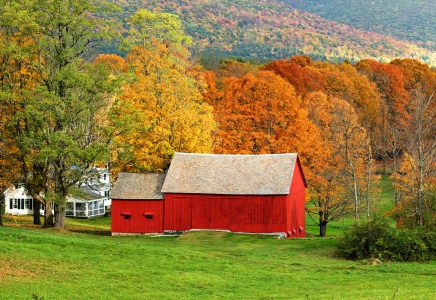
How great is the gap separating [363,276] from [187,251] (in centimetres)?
911

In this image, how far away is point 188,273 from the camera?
96.4 ft

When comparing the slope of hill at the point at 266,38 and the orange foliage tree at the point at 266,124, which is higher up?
the slope of hill at the point at 266,38

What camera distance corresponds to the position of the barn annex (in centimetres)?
4884

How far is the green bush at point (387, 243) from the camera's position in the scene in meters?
34.5

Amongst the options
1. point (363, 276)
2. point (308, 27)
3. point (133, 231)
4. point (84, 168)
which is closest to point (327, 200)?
point (133, 231)

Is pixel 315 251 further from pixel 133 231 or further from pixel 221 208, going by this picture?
pixel 133 231

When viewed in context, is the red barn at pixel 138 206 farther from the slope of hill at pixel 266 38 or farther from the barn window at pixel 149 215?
the slope of hill at pixel 266 38

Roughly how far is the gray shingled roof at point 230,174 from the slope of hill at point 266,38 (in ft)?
344

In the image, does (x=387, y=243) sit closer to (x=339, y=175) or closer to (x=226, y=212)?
A: (x=226, y=212)

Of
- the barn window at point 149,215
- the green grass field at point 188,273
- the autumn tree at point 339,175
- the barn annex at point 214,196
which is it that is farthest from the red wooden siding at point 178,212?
the green grass field at point 188,273

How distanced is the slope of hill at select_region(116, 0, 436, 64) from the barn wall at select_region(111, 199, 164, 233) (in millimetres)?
105777

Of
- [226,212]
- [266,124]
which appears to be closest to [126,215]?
[226,212]

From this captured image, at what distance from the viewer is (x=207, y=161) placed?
169ft

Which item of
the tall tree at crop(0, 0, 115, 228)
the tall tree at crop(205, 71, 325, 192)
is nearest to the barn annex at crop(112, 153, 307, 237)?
the tall tree at crop(0, 0, 115, 228)
